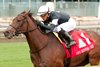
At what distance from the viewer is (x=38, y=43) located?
8.84 meters

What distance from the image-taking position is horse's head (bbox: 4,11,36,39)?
8328mm

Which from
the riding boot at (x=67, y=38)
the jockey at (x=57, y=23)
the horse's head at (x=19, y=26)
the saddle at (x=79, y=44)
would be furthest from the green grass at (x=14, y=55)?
the horse's head at (x=19, y=26)

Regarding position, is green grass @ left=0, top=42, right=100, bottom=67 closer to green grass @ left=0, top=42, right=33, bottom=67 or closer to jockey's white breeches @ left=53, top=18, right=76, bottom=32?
green grass @ left=0, top=42, right=33, bottom=67

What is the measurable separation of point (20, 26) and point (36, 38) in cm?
54

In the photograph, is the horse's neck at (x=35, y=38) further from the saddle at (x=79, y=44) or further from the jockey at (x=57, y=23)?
the saddle at (x=79, y=44)

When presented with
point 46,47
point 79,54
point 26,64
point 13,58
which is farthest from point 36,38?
point 13,58

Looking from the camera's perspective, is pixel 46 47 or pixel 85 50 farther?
pixel 85 50

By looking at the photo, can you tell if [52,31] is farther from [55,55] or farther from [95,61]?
[95,61]

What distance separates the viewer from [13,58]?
15.0m

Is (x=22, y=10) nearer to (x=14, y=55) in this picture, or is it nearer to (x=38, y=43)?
(x=14, y=55)

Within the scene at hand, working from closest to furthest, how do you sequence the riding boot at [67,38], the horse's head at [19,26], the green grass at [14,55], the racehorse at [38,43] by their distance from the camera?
the horse's head at [19,26] < the racehorse at [38,43] < the riding boot at [67,38] < the green grass at [14,55]

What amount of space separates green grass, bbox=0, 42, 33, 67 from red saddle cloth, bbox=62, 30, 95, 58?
395cm

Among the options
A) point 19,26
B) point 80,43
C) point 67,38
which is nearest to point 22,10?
point 80,43

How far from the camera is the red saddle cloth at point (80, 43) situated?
30.2 ft
